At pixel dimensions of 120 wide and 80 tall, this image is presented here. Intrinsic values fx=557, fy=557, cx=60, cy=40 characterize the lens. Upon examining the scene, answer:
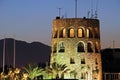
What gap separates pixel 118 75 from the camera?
313 feet

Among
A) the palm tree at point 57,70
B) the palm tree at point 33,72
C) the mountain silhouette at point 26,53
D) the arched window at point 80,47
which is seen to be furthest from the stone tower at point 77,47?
the mountain silhouette at point 26,53

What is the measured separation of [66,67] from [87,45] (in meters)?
4.98

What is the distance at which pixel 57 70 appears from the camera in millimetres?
85562

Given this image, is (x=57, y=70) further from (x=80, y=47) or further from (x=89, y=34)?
(x=89, y=34)

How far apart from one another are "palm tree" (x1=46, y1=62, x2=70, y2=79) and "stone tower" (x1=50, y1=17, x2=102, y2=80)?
3.51 feet

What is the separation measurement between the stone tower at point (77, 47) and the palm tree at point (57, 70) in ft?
3.51

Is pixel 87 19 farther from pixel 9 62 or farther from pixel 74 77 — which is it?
pixel 9 62

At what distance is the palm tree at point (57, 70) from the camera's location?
3359 inches

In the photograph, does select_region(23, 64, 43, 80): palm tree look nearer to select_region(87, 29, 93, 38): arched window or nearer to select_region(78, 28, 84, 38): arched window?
select_region(78, 28, 84, 38): arched window

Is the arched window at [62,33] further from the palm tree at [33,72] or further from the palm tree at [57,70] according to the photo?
the palm tree at [33,72]

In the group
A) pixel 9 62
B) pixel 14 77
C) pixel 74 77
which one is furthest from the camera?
pixel 9 62

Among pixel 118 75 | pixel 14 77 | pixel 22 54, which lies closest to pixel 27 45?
pixel 22 54

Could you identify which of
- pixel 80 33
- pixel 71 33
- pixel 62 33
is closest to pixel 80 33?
pixel 80 33

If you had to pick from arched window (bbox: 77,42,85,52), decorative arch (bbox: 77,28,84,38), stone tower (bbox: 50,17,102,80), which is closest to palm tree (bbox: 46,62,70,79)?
stone tower (bbox: 50,17,102,80)
